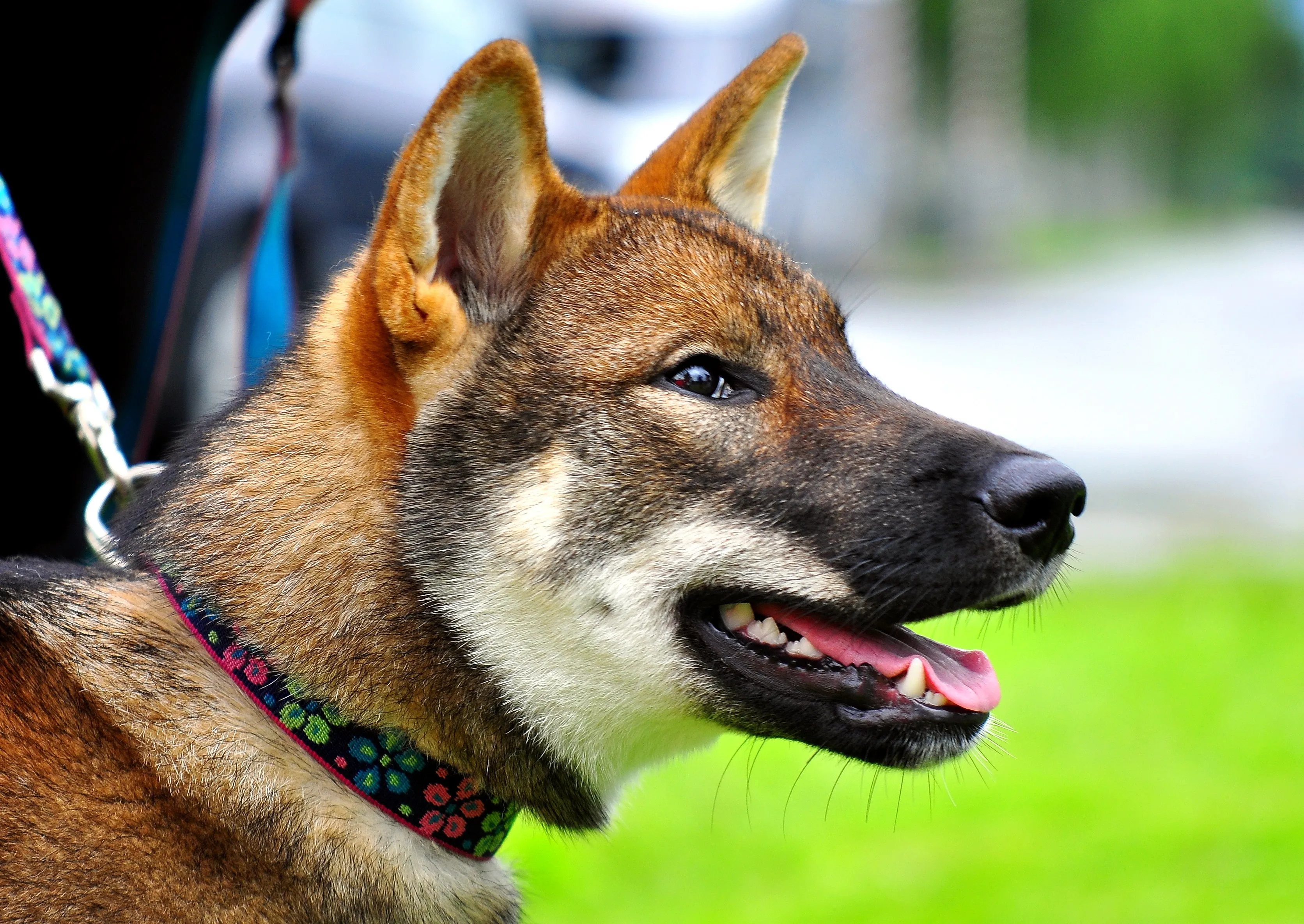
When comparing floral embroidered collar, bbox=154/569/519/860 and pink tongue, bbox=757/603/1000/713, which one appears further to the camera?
pink tongue, bbox=757/603/1000/713

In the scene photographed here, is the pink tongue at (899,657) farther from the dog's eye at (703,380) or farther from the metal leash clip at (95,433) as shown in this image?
the metal leash clip at (95,433)

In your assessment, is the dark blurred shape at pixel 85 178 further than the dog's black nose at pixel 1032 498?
Yes

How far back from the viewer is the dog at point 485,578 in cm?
250

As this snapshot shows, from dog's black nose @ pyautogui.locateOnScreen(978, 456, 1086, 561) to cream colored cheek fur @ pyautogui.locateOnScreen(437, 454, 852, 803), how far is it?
33cm

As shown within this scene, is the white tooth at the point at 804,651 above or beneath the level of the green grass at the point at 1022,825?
above

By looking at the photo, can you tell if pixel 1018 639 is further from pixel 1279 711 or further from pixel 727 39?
pixel 727 39

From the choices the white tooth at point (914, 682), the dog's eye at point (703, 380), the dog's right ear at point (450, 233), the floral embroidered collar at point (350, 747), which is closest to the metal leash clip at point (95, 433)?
the floral embroidered collar at point (350, 747)

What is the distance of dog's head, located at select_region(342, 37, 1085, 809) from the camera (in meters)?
2.59

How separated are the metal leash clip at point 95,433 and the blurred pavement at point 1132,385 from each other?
7.99 ft

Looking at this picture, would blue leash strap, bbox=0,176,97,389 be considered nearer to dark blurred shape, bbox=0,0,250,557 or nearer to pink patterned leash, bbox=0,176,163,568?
pink patterned leash, bbox=0,176,163,568

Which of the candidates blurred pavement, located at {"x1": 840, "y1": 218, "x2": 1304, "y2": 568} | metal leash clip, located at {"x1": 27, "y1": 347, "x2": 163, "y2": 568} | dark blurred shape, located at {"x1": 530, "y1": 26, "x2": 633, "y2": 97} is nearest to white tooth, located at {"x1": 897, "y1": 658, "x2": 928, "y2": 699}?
metal leash clip, located at {"x1": 27, "y1": 347, "x2": 163, "y2": 568}

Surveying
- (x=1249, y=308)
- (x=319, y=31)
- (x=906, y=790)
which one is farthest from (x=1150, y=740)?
(x=1249, y=308)

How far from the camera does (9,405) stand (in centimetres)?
393

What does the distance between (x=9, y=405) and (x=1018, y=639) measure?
509 centimetres
